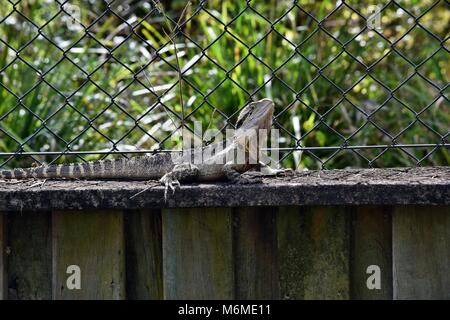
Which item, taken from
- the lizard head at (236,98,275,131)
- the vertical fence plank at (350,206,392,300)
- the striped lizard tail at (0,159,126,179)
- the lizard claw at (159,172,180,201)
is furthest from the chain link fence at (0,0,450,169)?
the vertical fence plank at (350,206,392,300)

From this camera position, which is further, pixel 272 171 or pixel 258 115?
pixel 258 115

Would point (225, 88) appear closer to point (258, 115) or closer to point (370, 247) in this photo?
point (258, 115)

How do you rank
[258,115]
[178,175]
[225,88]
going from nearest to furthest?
[178,175] → [258,115] → [225,88]

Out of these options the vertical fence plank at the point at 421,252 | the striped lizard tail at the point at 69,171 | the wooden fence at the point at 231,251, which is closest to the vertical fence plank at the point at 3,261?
the wooden fence at the point at 231,251

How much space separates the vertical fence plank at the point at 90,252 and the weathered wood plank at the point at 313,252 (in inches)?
26.0

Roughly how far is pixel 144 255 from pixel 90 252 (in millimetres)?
220

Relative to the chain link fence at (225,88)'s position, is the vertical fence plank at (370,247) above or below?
below

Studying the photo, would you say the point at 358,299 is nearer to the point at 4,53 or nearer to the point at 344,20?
the point at 4,53

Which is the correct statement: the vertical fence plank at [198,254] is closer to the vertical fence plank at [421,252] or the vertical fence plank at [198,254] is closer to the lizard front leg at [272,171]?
the lizard front leg at [272,171]

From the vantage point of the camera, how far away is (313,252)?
10.6ft

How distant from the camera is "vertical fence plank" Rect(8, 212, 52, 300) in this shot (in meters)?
3.26

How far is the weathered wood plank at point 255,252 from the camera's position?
3232 mm

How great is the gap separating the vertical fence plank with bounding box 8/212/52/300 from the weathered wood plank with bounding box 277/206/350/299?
95cm

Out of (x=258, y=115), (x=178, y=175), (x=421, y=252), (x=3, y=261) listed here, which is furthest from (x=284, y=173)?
(x=3, y=261)
